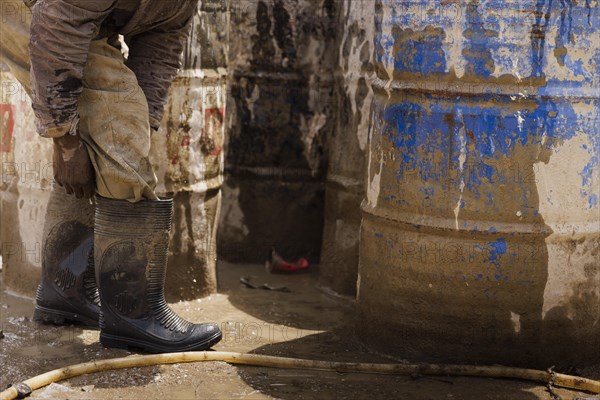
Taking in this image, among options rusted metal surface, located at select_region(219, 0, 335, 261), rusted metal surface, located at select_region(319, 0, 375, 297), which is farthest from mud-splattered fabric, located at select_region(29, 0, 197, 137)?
rusted metal surface, located at select_region(219, 0, 335, 261)

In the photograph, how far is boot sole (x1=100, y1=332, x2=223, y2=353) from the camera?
3.66 m

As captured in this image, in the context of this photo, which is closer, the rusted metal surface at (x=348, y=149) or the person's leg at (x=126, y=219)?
the person's leg at (x=126, y=219)

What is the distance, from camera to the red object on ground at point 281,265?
17.3 feet

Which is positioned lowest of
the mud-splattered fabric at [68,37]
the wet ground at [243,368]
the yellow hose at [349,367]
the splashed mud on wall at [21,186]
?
the wet ground at [243,368]

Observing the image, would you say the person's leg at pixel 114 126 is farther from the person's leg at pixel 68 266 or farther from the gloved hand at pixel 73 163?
the person's leg at pixel 68 266

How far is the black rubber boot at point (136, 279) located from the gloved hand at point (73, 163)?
119 millimetres

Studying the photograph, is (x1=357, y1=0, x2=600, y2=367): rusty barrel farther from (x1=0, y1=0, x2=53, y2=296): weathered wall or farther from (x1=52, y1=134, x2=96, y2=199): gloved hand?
(x1=0, y1=0, x2=53, y2=296): weathered wall

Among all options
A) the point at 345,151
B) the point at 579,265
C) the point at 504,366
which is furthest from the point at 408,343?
the point at 345,151

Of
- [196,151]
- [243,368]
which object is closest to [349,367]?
[243,368]

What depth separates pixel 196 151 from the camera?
4.48 meters

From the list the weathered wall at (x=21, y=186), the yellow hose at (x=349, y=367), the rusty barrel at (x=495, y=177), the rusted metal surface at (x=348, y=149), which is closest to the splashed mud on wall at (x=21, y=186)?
the weathered wall at (x=21, y=186)

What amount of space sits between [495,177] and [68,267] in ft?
5.66

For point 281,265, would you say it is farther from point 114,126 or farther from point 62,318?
point 114,126

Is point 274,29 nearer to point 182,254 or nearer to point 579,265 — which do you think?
point 182,254
